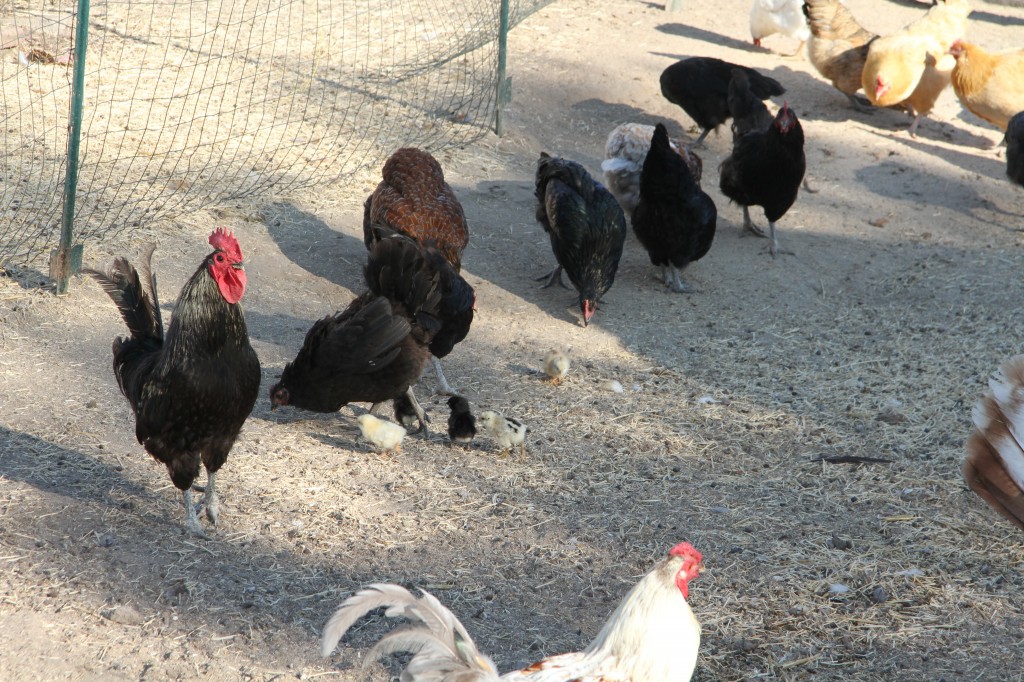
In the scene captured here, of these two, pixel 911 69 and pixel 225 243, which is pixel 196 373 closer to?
pixel 225 243

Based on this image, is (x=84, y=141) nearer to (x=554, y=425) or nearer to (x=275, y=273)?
(x=275, y=273)

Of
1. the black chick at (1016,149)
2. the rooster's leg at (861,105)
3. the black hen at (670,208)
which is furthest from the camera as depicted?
the rooster's leg at (861,105)

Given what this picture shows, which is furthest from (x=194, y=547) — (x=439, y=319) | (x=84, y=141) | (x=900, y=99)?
(x=900, y=99)

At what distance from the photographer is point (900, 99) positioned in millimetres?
Result: 10648

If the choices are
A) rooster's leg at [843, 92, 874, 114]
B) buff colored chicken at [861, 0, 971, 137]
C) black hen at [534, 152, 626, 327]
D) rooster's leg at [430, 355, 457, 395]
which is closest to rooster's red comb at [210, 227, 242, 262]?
rooster's leg at [430, 355, 457, 395]

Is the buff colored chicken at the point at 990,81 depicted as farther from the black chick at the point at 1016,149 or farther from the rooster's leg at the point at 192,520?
the rooster's leg at the point at 192,520

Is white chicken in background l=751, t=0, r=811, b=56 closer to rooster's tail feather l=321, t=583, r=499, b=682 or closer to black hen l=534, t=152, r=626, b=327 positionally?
black hen l=534, t=152, r=626, b=327

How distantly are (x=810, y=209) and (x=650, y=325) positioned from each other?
3.08 meters

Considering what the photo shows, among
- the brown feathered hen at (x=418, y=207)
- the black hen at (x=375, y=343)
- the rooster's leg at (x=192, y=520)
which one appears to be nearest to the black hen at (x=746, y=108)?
the brown feathered hen at (x=418, y=207)

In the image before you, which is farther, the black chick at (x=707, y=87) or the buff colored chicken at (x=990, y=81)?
the buff colored chicken at (x=990, y=81)

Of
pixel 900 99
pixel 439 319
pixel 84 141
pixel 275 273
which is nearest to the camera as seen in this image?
pixel 439 319

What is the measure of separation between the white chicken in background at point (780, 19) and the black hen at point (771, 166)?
14.8 feet

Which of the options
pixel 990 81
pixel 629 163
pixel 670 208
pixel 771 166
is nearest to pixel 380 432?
pixel 670 208

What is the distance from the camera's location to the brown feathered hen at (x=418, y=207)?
629 cm
